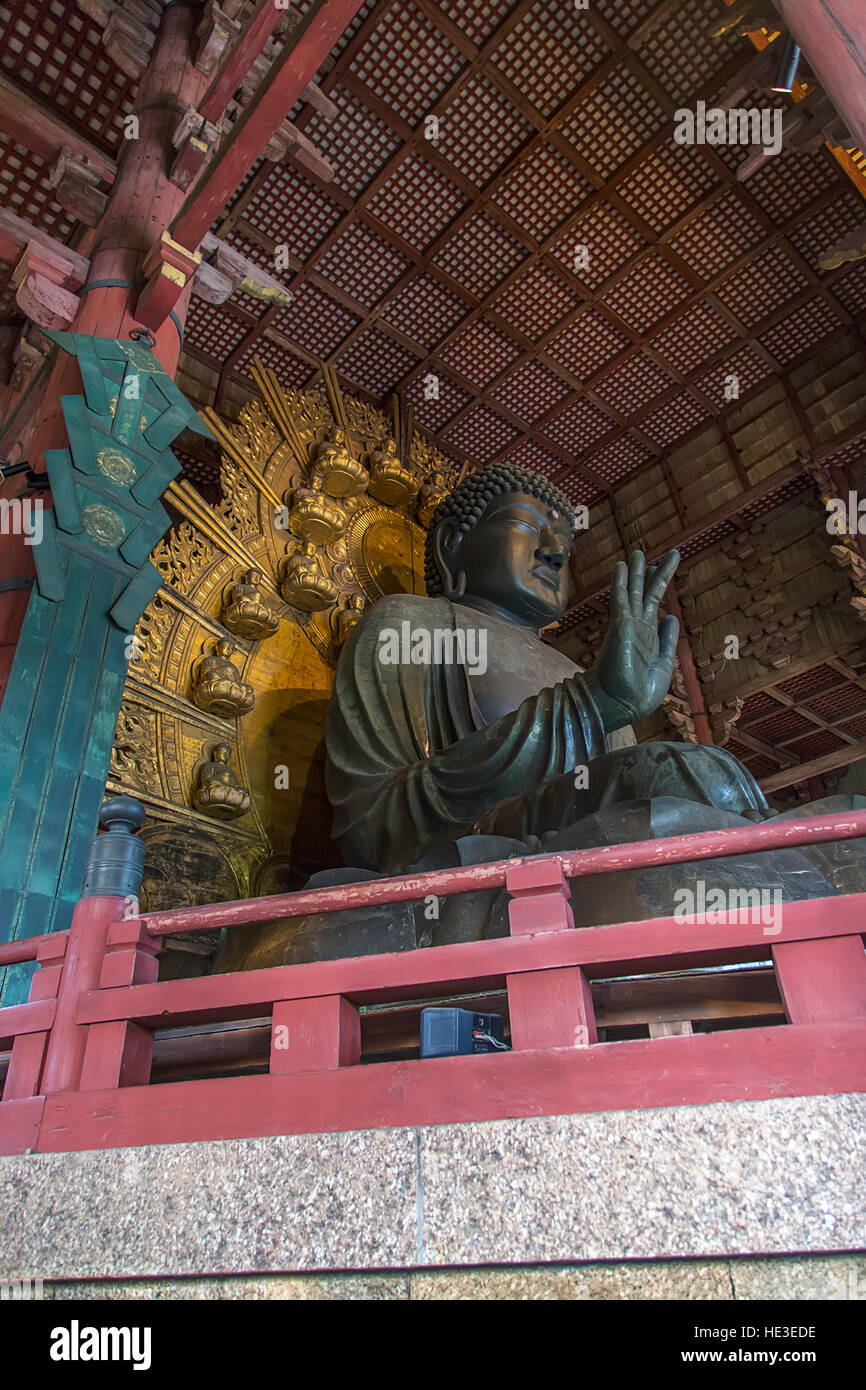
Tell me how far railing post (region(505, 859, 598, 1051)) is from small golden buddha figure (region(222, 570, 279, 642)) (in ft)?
8.09

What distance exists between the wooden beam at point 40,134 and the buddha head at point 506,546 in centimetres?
201

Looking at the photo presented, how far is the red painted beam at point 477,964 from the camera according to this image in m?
1.45

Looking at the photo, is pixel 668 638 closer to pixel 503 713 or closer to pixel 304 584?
pixel 503 713

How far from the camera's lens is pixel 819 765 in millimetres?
6137

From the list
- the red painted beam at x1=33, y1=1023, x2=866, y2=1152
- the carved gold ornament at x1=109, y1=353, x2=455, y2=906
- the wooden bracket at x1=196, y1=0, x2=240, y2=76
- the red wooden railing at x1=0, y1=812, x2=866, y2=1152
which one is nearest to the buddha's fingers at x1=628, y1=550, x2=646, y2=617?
the carved gold ornament at x1=109, y1=353, x2=455, y2=906

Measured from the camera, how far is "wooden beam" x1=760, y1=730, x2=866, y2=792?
19.6 feet

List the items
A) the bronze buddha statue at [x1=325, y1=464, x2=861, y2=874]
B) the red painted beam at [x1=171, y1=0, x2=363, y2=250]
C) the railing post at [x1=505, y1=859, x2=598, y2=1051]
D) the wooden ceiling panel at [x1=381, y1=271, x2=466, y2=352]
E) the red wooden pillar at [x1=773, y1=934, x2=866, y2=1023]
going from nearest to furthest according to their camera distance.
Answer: the red wooden pillar at [x1=773, y1=934, x2=866, y2=1023] < the railing post at [x1=505, y1=859, x2=598, y2=1051] < the bronze buddha statue at [x1=325, y1=464, x2=861, y2=874] < the red painted beam at [x1=171, y1=0, x2=363, y2=250] < the wooden ceiling panel at [x1=381, y1=271, x2=466, y2=352]

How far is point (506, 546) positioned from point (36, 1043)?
10.3 ft

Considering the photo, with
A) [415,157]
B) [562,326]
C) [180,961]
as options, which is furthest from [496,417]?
[180,961]

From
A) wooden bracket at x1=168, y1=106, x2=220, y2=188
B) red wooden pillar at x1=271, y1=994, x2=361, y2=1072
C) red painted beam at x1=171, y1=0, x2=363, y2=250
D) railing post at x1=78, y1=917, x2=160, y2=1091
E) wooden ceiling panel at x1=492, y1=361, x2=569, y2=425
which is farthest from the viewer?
wooden ceiling panel at x1=492, y1=361, x2=569, y2=425

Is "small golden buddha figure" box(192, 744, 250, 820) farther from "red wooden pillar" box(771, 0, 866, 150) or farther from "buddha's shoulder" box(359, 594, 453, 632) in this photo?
"red wooden pillar" box(771, 0, 866, 150)

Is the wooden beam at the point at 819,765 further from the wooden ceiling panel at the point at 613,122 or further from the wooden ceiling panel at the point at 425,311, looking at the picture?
the wooden ceiling panel at the point at 613,122

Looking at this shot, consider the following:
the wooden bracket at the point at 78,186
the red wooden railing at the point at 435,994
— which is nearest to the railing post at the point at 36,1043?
the red wooden railing at the point at 435,994

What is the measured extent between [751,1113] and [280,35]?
4164mm
